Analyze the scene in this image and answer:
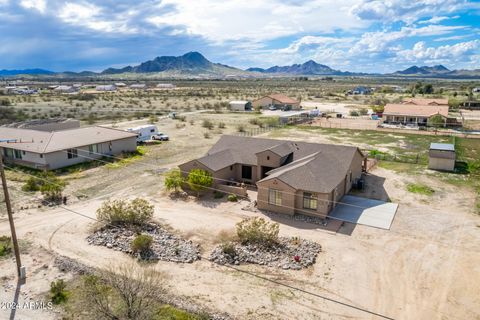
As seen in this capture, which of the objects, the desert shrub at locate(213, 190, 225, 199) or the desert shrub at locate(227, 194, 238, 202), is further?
the desert shrub at locate(213, 190, 225, 199)

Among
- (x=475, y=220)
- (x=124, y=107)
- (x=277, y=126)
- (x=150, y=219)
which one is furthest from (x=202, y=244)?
(x=124, y=107)

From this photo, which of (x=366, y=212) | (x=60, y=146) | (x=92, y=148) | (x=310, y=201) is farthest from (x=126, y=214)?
(x=92, y=148)

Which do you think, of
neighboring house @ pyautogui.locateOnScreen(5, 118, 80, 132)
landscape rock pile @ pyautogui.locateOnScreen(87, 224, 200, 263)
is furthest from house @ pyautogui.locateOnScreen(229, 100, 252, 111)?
landscape rock pile @ pyautogui.locateOnScreen(87, 224, 200, 263)

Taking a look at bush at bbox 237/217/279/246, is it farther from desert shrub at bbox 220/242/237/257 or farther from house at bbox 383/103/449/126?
house at bbox 383/103/449/126

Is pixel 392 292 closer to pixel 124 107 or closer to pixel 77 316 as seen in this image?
pixel 77 316

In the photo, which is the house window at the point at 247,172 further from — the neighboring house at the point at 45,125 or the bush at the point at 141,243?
the neighboring house at the point at 45,125

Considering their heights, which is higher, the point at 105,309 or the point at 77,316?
the point at 105,309
